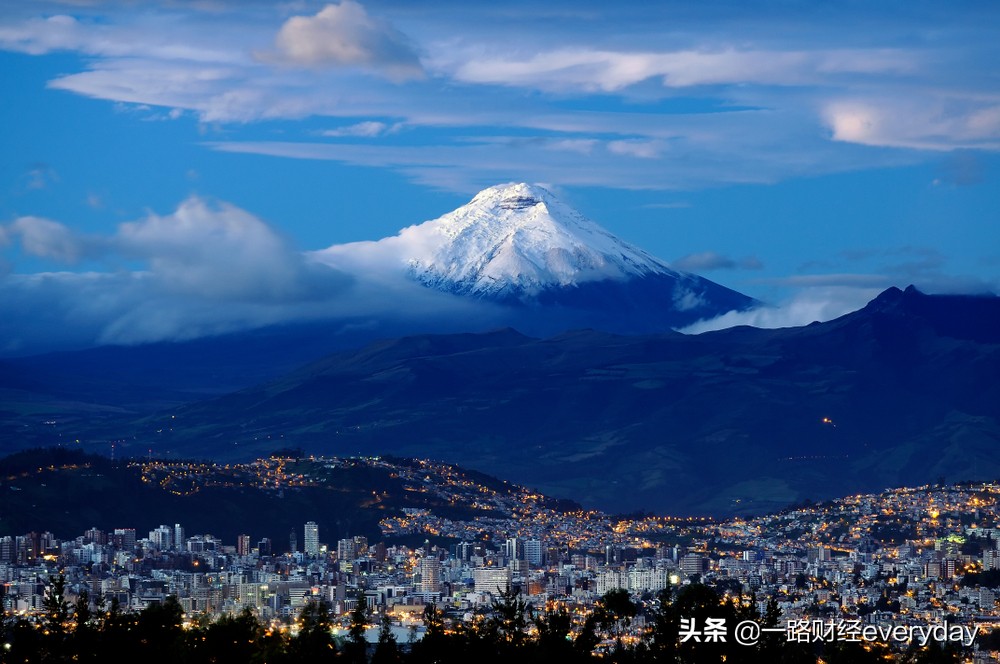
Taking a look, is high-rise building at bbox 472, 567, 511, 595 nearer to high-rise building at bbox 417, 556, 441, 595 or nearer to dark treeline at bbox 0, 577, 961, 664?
high-rise building at bbox 417, 556, 441, 595

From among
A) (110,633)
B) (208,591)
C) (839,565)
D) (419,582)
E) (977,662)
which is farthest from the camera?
(839,565)

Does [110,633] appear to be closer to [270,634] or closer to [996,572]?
[270,634]

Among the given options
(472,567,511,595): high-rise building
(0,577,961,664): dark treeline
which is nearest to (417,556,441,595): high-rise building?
(472,567,511,595): high-rise building

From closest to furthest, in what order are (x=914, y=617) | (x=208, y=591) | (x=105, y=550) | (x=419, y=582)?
1. (x=914, y=617)
2. (x=208, y=591)
3. (x=419, y=582)
4. (x=105, y=550)

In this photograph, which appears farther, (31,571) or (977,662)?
(31,571)

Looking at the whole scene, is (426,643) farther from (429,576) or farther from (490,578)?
(429,576)

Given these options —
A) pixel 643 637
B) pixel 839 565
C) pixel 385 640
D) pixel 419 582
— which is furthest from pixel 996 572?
pixel 385 640

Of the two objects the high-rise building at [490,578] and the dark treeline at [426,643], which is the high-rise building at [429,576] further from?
the dark treeline at [426,643]

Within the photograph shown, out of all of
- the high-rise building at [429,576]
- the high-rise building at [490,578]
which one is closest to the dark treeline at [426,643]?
the high-rise building at [429,576]

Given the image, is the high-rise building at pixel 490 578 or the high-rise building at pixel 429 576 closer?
the high-rise building at pixel 429 576
